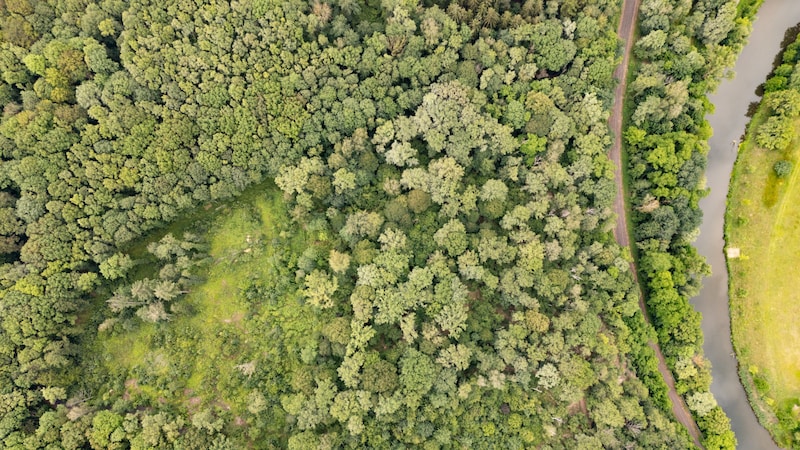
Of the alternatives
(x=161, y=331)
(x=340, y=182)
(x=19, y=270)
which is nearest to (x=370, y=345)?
(x=340, y=182)

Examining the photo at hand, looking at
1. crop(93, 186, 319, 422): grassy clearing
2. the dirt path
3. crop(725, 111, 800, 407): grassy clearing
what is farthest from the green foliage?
crop(93, 186, 319, 422): grassy clearing

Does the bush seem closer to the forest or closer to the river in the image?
the river

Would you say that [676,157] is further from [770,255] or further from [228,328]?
[228,328]

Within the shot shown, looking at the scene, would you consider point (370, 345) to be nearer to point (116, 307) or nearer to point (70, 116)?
point (116, 307)

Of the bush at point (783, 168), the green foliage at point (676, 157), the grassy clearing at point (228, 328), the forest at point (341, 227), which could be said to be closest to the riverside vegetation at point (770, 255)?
the bush at point (783, 168)

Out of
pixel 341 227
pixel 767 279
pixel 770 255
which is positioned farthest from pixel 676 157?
pixel 341 227

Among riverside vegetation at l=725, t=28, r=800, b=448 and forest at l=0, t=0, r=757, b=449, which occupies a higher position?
riverside vegetation at l=725, t=28, r=800, b=448

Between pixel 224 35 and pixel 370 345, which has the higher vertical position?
pixel 224 35
